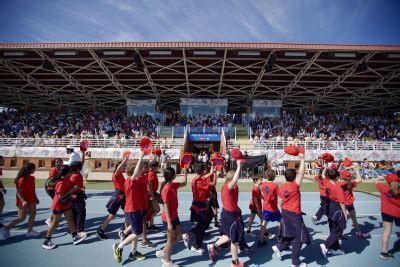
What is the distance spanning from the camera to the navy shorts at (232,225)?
13.2 feet

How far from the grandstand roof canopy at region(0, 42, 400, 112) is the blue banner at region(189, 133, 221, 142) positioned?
6177 mm

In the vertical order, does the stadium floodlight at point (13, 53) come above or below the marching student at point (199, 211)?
above

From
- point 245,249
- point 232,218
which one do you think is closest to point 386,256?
point 245,249

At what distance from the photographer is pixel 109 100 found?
106 feet

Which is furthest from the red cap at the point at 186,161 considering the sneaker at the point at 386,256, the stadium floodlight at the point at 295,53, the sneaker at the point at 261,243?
the stadium floodlight at the point at 295,53

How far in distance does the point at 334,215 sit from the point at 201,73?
68.1ft

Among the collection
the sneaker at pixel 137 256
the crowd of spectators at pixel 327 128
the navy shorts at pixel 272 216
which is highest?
the crowd of spectators at pixel 327 128

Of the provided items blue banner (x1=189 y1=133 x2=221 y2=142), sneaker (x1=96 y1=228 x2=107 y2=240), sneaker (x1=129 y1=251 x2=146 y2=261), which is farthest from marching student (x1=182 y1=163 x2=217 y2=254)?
blue banner (x1=189 y1=133 x2=221 y2=142)

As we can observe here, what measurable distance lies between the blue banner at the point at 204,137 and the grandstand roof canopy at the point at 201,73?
6177 mm

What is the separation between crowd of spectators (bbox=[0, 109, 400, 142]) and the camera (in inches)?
981

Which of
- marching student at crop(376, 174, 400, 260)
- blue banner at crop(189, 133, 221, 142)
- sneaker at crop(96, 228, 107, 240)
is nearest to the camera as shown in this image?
marching student at crop(376, 174, 400, 260)

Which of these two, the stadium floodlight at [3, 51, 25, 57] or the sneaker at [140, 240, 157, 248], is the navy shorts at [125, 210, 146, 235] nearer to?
the sneaker at [140, 240, 157, 248]

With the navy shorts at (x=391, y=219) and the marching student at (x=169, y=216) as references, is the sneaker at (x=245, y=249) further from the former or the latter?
the navy shorts at (x=391, y=219)

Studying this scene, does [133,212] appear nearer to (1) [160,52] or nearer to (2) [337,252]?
(2) [337,252]
